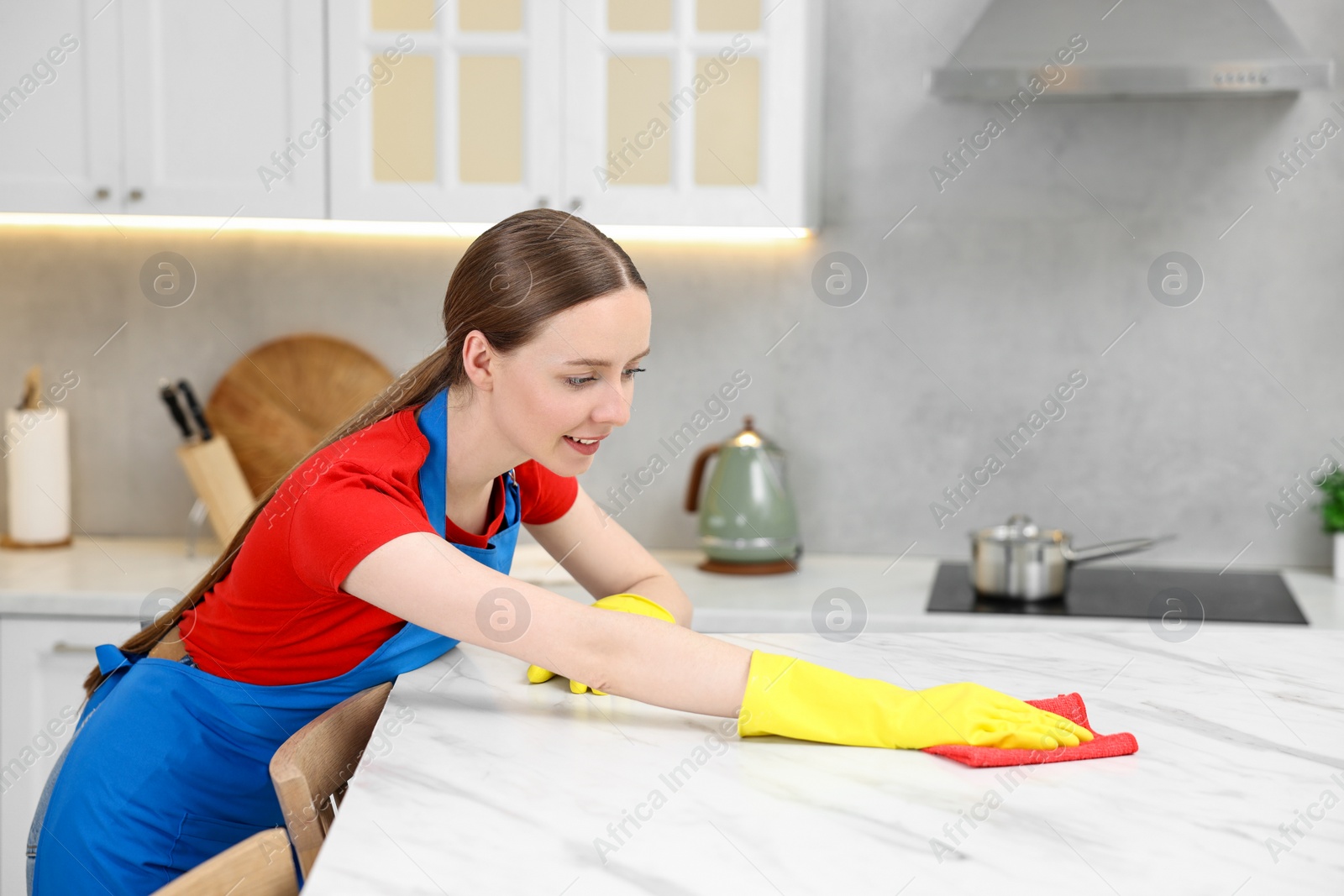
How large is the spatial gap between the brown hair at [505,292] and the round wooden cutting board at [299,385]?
1269 millimetres

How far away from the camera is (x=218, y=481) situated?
7.66 ft

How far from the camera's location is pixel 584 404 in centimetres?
115

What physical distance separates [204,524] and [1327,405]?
7.87 feet

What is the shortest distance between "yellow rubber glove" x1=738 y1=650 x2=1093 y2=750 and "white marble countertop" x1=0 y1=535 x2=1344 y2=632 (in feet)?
3.15

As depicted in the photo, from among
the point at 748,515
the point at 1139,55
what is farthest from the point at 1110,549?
the point at 1139,55

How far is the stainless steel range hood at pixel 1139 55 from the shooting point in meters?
1.89

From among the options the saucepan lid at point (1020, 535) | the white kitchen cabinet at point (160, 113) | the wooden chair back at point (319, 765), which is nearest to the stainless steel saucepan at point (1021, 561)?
the saucepan lid at point (1020, 535)

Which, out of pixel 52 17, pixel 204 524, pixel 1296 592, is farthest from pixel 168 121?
pixel 1296 592

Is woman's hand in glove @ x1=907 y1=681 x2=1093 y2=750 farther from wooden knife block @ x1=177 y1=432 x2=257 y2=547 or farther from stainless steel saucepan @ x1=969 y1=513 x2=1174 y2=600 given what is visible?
wooden knife block @ x1=177 y1=432 x2=257 y2=547

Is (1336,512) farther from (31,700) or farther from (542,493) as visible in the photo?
(31,700)

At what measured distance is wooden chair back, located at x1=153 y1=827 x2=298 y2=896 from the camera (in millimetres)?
789

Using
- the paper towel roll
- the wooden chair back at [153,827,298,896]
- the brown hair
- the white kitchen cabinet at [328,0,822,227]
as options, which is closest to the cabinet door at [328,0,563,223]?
the white kitchen cabinet at [328,0,822,227]

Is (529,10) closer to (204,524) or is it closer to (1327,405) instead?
(204,524)

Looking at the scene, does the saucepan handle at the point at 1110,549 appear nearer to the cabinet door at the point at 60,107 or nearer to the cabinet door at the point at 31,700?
the cabinet door at the point at 31,700
